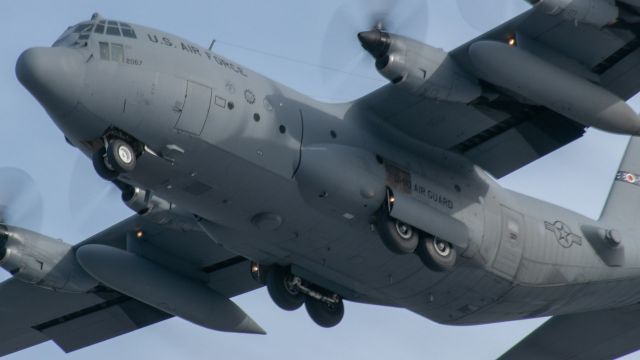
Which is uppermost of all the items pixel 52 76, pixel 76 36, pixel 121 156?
pixel 76 36

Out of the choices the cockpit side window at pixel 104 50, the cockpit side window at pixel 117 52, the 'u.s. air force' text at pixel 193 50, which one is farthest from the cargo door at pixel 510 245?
the cockpit side window at pixel 104 50

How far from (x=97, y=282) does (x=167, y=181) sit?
6235 millimetres

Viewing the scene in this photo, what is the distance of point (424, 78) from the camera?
22.7m

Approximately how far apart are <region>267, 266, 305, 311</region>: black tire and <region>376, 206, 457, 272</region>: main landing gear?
2830mm

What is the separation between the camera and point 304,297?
85.5ft

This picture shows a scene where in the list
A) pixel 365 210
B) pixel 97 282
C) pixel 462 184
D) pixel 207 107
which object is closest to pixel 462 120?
pixel 462 184

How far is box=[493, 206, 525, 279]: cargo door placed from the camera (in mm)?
25156

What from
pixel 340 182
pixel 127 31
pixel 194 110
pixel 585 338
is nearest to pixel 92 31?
pixel 127 31

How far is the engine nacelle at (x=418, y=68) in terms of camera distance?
22438mm

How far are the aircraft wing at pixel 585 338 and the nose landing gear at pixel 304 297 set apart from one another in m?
4.18

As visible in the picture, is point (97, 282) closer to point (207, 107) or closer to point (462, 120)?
point (207, 107)

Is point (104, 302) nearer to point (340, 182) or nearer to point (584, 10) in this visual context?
point (340, 182)

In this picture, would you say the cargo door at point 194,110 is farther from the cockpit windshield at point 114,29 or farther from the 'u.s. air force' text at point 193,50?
the cockpit windshield at point 114,29

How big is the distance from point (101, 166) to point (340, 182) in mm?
4262
